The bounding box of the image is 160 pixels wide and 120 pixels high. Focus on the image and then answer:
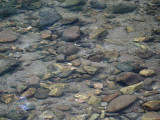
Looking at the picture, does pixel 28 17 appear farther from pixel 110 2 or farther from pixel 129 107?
pixel 129 107

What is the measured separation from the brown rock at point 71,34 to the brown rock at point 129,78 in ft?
4.49

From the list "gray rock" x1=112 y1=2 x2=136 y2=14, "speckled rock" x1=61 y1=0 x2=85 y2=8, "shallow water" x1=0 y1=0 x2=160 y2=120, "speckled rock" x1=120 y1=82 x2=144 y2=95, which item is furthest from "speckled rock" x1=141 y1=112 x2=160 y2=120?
"speckled rock" x1=61 y1=0 x2=85 y2=8

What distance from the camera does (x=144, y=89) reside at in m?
3.35

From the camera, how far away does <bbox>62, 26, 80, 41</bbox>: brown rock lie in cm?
454

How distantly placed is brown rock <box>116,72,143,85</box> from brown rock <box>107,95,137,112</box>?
34cm

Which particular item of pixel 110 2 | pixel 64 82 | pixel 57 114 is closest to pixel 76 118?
pixel 57 114

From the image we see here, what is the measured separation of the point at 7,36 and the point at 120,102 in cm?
259

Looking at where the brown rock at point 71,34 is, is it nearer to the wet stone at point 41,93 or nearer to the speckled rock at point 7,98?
the wet stone at point 41,93

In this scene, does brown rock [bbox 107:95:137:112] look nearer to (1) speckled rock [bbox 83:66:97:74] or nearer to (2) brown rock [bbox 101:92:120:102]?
(2) brown rock [bbox 101:92:120:102]

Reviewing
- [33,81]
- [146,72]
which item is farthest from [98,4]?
[33,81]

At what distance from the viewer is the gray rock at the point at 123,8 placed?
5.56 metres

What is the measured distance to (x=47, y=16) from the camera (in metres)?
5.28

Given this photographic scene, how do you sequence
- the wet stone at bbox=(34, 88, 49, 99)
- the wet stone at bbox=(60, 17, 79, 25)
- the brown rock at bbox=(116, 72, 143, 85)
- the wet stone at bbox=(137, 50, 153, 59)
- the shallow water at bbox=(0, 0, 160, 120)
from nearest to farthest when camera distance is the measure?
the shallow water at bbox=(0, 0, 160, 120)
the wet stone at bbox=(34, 88, 49, 99)
the brown rock at bbox=(116, 72, 143, 85)
the wet stone at bbox=(137, 50, 153, 59)
the wet stone at bbox=(60, 17, 79, 25)

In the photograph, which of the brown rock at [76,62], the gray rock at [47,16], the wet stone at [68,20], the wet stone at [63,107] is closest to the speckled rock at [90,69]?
the brown rock at [76,62]
